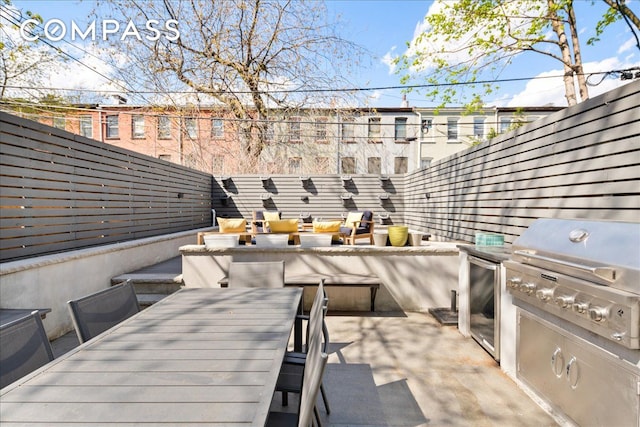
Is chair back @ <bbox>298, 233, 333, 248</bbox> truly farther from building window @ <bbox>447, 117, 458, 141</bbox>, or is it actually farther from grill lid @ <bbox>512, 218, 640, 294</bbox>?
building window @ <bbox>447, 117, 458, 141</bbox>

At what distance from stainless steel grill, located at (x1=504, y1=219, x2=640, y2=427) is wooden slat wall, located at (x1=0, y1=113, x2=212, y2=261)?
16.9 ft

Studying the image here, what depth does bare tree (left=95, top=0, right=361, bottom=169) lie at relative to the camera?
1179cm

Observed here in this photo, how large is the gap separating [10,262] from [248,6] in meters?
12.0

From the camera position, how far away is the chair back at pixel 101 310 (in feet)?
5.93

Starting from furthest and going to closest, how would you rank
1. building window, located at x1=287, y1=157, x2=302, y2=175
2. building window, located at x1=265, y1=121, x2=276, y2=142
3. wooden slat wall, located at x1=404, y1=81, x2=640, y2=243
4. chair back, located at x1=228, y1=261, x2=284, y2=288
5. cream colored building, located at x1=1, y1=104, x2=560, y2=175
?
building window, located at x1=287, y1=157, x2=302, y2=175 < building window, located at x1=265, y1=121, x2=276, y2=142 < cream colored building, located at x1=1, y1=104, x2=560, y2=175 < chair back, located at x1=228, y1=261, x2=284, y2=288 < wooden slat wall, located at x1=404, y1=81, x2=640, y2=243

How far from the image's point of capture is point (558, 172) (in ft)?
11.8

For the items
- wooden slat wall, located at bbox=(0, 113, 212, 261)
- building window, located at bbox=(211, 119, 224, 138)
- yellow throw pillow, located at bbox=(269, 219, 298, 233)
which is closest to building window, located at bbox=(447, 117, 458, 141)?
building window, located at bbox=(211, 119, 224, 138)

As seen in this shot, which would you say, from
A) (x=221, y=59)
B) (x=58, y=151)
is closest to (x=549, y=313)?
(x=58, y=151)

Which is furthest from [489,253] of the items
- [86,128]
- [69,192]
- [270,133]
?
[86,128]

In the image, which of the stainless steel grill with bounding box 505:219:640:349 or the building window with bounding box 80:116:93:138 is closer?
the stainless steel grill with bounding box 505:219:640:349

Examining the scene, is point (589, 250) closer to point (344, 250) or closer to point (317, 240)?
point (344, 250)

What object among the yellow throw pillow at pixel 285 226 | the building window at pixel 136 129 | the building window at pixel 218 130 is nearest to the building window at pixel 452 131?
the building window at pixel 218 130

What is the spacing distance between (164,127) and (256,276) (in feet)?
48.5

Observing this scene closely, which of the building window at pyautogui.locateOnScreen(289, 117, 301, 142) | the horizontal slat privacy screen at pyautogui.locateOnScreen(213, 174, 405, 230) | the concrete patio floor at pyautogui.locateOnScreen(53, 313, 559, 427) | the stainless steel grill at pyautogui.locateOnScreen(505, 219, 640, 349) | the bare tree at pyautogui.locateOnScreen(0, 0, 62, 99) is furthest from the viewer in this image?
the building window at pyautogui.locateOnScreen(289, 117, 301, 142)
